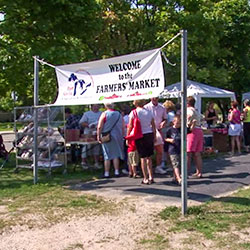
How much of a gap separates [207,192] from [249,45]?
57.3 feet

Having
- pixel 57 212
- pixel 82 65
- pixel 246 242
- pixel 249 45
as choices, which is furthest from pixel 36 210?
pixel 249 45

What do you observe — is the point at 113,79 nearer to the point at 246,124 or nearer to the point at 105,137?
the point at 105,137

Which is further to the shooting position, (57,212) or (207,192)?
(207,192)

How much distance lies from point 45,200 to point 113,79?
240cm

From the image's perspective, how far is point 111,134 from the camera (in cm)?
891

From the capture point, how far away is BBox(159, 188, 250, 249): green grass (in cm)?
481

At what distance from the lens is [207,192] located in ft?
23.0

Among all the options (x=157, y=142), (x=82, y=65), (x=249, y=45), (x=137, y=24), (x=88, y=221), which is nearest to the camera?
(x=88, y=221)

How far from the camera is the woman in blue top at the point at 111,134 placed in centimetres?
875

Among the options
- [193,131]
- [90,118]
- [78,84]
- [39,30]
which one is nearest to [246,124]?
[193,131]

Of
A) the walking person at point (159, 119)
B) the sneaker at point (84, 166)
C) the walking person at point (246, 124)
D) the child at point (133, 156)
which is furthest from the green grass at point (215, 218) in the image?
the walking person at point (246, 124)

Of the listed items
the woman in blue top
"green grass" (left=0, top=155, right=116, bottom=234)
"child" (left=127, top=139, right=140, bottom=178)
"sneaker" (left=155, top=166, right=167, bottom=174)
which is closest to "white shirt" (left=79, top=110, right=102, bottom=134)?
the woman in blue top

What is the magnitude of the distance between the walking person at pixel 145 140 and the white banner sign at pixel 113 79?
1162 millimetres

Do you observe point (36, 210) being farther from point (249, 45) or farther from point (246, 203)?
point (249, 45)
